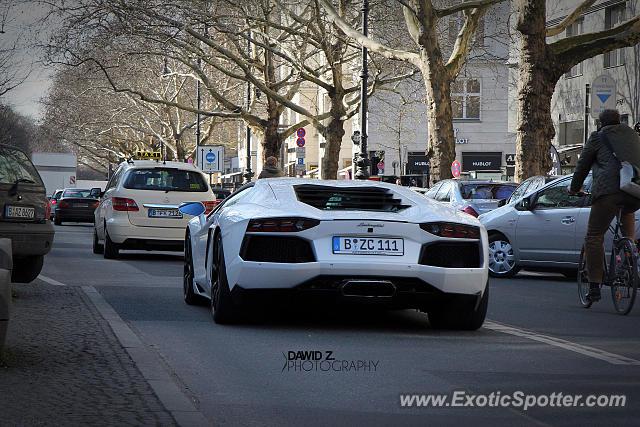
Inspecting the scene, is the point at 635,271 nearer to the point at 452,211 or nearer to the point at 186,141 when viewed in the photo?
the point at 452,211

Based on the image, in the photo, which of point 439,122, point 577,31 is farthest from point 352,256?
point 577,31

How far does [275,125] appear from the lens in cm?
4600

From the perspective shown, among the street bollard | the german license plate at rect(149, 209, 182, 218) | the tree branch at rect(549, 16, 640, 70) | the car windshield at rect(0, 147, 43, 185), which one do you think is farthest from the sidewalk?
the tree branch at rect(549, 16, 640, 70)

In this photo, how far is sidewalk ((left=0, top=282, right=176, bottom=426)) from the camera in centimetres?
520

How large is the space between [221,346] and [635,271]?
432 centimetres

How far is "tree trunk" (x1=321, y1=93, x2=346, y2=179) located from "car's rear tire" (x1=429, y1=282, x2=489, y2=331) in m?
31.9

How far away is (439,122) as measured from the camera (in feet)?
103

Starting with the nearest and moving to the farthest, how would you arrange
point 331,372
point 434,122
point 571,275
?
point 331,372 → point 571,275 → point 434,122

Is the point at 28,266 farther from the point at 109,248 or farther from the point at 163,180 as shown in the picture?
the point at 163,180

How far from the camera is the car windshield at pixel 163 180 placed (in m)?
18.9

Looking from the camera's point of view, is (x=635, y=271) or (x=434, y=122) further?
(x=434, y=122)

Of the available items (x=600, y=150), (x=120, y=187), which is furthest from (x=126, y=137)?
(x=600, y=150)

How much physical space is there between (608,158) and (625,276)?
1.12 metres

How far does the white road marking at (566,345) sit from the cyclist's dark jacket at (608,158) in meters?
1.98
